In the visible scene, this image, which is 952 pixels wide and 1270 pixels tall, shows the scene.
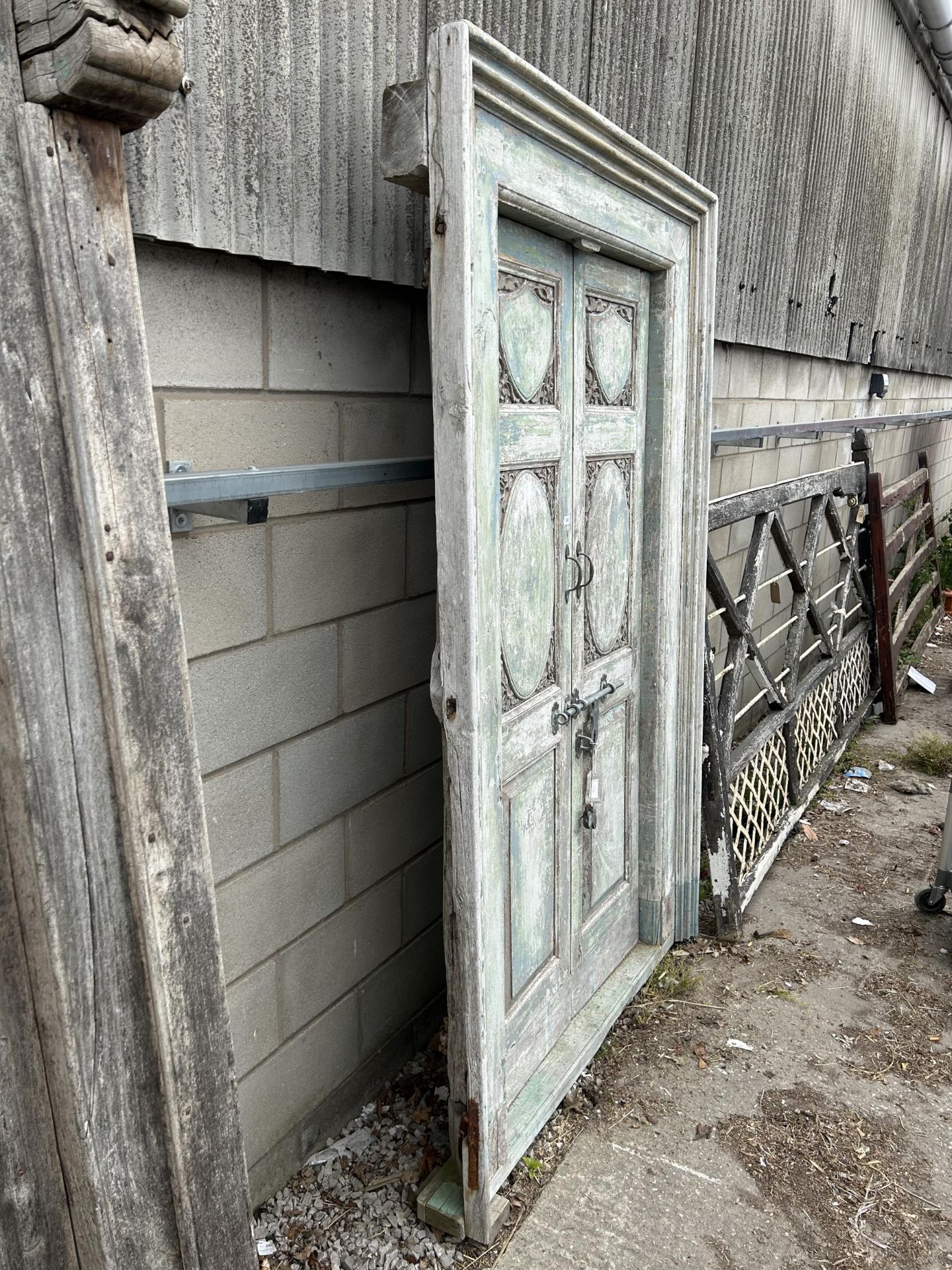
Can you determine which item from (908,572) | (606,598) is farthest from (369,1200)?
(908,572)

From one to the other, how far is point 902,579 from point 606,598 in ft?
16.6

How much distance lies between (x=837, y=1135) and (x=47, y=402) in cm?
286

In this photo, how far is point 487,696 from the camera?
221 centimetres

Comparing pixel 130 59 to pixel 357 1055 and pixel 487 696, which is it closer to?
pixel 487 696

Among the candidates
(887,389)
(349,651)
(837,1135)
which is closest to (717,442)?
(349,651)

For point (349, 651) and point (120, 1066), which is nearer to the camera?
point (120, 1066)

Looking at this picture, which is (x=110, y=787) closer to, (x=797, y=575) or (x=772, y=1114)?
(x=772, y=1114)

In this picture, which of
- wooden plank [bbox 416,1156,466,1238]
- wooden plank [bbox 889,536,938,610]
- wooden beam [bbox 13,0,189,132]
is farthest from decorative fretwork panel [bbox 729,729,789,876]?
wooden beam [bbox 13,0,189,132]

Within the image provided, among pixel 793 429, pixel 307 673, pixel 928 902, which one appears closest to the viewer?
pixel 307 673

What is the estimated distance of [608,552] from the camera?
298 centimetres

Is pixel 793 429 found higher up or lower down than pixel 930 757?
higher up

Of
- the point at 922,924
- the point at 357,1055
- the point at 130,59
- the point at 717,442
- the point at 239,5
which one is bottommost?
the point at 922,924

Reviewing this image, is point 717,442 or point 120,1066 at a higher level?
point 717,442

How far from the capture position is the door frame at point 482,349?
75.7 inches
